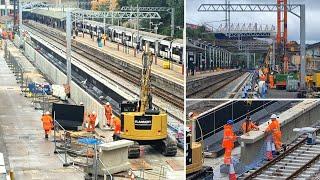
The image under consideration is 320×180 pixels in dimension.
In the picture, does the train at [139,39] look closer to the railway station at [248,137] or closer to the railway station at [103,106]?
the railway station at [103,106]

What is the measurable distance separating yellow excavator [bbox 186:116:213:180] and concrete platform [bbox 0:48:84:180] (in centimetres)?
354

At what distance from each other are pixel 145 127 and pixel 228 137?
4.27m

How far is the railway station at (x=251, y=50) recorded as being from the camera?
4734mm

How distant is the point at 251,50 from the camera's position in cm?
493

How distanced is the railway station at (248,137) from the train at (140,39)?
8.70m

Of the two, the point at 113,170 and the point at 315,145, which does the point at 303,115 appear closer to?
the point at 315,145

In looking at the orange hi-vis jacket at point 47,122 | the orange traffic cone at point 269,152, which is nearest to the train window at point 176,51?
the orange hi-vis jacket at point 47,122

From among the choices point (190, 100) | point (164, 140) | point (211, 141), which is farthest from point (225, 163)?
point (164, 140)

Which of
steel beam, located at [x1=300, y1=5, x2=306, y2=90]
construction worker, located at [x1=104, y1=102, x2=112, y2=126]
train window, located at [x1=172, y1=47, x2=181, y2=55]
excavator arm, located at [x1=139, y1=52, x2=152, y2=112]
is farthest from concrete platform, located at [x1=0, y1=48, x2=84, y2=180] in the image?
steel beam, located at [x1=300, y1=5, x2=306, y2=90]

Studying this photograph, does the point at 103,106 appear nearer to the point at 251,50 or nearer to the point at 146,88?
the point at 146,88

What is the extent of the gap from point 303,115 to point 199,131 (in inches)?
33.0

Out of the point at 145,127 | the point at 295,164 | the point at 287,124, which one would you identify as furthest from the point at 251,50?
the point at 145,127

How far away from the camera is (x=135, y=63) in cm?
2170

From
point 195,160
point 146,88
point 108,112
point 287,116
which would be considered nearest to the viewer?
point 195,160
